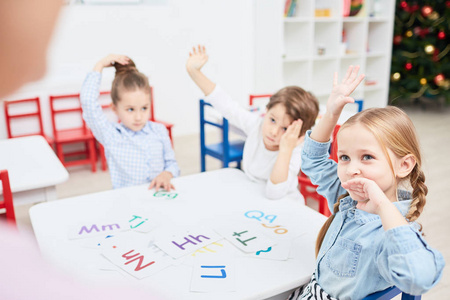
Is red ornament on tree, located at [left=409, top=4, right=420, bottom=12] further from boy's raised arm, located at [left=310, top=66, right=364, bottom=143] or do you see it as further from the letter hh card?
the letter hh card

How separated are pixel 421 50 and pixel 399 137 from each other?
470 cm

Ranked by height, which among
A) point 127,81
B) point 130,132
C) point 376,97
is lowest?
point 376,97

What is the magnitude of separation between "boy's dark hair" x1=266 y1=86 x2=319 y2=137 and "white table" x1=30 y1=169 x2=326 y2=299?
12.3 inches

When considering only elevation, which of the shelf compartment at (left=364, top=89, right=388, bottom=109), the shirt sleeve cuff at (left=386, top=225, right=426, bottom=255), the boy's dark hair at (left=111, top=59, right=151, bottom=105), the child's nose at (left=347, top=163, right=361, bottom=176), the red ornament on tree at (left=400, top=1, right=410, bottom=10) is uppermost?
the red ornament on tree at (left=400, top=1, right=410, bottom=10)

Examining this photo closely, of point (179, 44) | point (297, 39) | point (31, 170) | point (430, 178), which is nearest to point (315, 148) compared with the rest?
point (31, 170)

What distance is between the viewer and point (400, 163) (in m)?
0.91

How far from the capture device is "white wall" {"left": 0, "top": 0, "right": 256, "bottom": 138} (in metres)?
3.61

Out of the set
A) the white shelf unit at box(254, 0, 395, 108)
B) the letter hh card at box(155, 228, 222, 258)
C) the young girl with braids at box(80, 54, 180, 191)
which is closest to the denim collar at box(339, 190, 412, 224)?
the letter hh card at box(155, 228, 222, 258)

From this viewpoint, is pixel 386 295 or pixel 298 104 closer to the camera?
pixel 386 295

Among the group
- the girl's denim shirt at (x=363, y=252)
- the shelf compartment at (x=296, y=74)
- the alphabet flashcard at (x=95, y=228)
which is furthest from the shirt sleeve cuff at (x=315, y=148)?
the shelf compartment at (x=296, y=74)

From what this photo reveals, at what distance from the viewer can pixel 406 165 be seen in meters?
0.92

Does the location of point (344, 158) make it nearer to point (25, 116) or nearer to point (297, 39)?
point (25, 116)

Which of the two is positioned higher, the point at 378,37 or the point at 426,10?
the point at 426,10

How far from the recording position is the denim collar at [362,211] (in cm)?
90
